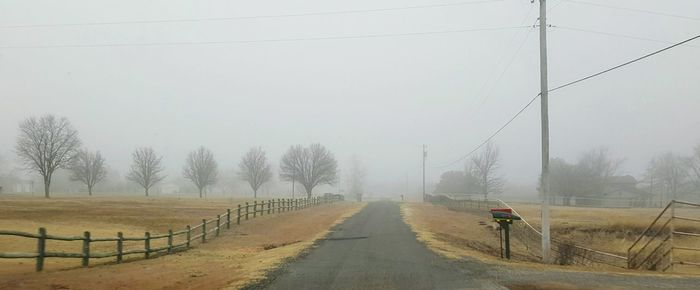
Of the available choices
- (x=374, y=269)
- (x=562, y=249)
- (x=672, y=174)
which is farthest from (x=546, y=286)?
(x=672, y=174)

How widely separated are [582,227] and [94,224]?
28.6 metres

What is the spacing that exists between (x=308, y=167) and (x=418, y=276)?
251 ft

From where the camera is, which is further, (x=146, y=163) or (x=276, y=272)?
(x=146, y=163)

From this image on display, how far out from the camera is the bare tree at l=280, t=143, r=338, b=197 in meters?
86.8

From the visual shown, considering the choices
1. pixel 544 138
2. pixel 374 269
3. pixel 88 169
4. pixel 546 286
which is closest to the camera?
pixel 546 286

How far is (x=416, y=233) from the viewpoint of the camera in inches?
944

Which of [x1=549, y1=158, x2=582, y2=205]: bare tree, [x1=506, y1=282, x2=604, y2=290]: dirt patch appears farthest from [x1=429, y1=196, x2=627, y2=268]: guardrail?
[x1=549, y1=158, x2=582, y2=205]: bare tree

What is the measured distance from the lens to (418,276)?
466 inches

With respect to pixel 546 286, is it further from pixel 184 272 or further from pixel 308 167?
pixel 308 167

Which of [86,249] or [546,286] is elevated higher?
[86,249]

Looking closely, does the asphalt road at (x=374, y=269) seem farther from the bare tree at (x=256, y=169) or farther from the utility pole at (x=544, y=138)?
the bare tree at (x=256, y=169)

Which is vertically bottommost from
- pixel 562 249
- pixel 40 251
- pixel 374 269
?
pixel 562 249

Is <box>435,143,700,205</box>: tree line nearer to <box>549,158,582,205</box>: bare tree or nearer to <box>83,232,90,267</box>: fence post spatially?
<box>549,158,582,205</box>: bare tree

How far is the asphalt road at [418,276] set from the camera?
10688 mm
